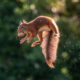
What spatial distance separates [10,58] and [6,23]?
532 millimetres

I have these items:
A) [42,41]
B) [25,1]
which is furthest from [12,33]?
[42,41]

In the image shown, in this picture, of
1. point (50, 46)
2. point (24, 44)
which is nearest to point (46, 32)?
point (50, 46)

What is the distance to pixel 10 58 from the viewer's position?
177 inches

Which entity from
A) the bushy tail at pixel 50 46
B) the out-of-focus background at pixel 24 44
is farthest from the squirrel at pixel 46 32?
the out-of-focus background at pixel 24 44

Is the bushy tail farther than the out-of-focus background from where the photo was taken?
No

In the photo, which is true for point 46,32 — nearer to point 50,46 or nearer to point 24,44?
point 50,46

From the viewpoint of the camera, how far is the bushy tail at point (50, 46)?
0.74m

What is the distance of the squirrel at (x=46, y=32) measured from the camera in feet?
2.42

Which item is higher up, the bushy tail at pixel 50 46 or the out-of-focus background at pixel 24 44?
the bushy tail at pixel 50 46

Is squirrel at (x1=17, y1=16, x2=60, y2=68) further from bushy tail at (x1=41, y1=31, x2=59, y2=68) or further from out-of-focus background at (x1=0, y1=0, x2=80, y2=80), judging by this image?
out-of-focus background at (x1=0, y1=0, x2=80, y2=80)

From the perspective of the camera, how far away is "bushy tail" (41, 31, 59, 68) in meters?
0.74

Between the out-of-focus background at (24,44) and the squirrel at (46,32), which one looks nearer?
the squirrel at (46,32)

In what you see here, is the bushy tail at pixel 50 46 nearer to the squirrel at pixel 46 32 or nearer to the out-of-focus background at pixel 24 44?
the squirrel at pixel 46 32

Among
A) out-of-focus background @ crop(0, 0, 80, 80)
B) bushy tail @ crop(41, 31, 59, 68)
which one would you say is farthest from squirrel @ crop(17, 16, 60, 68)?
out-of-focus background @ crop(0, 0, 80, 80)
